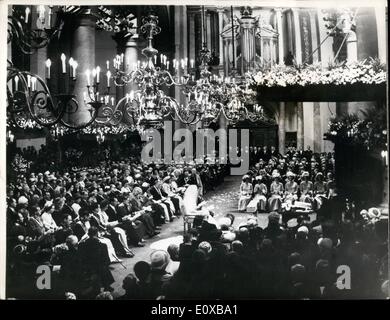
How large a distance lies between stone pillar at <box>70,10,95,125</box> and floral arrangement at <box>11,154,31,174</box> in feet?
1.69

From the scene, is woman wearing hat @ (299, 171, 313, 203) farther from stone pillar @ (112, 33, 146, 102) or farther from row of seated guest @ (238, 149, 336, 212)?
stone pillar @ (112, 33, 146, 102)

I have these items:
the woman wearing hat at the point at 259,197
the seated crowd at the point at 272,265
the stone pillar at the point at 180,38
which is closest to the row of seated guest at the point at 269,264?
the seated crowd at the point at 272,265

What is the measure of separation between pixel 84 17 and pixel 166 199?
166cm

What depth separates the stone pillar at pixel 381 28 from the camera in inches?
148

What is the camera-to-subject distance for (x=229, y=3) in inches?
150

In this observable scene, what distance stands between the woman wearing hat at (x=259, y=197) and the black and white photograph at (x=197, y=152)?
1cm

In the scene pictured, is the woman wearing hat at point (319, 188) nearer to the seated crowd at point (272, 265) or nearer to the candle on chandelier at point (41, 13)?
the seated crowd at point (272, 265)

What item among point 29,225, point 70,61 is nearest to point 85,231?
point 29,225

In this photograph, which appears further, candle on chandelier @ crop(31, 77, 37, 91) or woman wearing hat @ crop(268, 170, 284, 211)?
woman wearing hat @ crop(268, 170, 284, 211)

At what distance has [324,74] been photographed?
385cm

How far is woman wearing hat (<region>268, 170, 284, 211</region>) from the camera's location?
3.83 metres

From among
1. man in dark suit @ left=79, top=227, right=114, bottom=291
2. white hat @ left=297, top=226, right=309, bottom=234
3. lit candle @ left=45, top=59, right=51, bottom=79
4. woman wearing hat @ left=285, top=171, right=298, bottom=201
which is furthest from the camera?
woman wearing hat @ left=285, top=171, right=298, bottom=201

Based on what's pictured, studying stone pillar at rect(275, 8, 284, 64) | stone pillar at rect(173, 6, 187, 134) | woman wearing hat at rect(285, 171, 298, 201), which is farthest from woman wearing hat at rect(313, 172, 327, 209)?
stone pillar at rect(173, 6, 187, 134)
